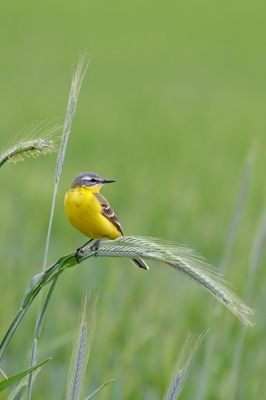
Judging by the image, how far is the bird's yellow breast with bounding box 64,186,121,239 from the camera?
3.09m

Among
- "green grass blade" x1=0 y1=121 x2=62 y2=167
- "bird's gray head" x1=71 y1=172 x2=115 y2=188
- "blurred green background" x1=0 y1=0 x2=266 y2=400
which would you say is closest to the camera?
"green grass blade" x1=0 y1=121 x2=62 y2=167

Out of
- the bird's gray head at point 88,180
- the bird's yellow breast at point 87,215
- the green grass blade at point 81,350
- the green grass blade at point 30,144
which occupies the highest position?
the bird's gray head at point 88,180

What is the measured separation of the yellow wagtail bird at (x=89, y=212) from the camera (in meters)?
3.11

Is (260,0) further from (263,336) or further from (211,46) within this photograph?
(263,336)

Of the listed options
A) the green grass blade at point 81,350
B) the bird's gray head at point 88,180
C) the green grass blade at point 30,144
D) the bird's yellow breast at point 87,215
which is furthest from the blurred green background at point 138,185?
Answer: the bird's gray head at point 88,180

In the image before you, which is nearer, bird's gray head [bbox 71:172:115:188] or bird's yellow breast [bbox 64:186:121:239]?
bird's yellow breast [bbox 64:186:121:239]

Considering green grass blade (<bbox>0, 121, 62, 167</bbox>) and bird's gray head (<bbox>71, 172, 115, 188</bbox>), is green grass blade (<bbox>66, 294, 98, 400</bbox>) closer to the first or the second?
green grass blade (<bbox>0, 121, 62, 167</bbox>)

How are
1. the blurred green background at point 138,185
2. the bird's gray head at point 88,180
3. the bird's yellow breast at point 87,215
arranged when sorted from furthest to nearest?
the blurred green background at point 138,185
the bird's gray head at point 88,180
the bird's yellow breast at point 87,215

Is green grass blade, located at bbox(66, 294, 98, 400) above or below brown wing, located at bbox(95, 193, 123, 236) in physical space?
below

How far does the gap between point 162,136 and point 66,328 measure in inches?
438

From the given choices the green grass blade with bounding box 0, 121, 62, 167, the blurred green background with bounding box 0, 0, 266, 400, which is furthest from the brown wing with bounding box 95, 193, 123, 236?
the green grass blade with bounding box 0, 121, 62, 167

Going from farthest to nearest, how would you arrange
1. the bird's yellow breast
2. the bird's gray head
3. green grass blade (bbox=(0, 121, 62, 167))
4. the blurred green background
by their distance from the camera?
the blurred green background → the bird's gray head → the bird's yellow breast → green grass blade (bbox=(0, 121, 62, 167))

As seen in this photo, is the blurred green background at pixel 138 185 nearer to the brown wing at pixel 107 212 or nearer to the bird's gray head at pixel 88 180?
the brown wing at pixel 107 212

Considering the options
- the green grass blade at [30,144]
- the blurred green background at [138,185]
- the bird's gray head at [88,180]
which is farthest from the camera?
the blurred green background at [138,185]
